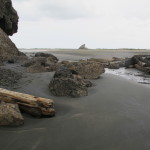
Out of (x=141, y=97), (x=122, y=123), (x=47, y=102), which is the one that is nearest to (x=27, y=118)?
(x=47, y=102)

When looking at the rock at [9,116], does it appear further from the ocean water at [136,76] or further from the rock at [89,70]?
the ocean water at [136,76]

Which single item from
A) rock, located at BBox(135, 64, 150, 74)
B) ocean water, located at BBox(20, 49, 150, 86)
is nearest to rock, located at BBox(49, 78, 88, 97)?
ocean water, located at BBox(20, 49, 150, 86)

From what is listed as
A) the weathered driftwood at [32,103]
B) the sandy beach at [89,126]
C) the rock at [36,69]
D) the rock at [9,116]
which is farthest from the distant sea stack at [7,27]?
the rock at [9,116]

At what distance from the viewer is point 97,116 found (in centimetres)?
442

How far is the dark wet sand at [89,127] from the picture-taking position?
3391mm

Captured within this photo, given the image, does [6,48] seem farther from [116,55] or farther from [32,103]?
[116,55]

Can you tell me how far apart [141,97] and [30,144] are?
343 centimetres

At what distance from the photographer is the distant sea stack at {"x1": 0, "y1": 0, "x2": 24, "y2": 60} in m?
13.1

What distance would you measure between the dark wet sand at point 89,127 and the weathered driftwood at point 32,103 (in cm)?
13

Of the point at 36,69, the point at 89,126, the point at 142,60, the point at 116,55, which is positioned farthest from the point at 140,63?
the point at 116,55

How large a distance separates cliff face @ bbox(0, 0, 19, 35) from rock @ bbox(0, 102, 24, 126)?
13.1 meters

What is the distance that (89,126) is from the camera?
13.1 feet

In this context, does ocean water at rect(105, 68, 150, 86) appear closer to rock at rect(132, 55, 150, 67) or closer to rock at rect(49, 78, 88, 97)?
rock at rect(132, 55, 150, 67)

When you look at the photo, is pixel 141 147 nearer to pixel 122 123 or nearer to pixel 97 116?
pixel 122 123
